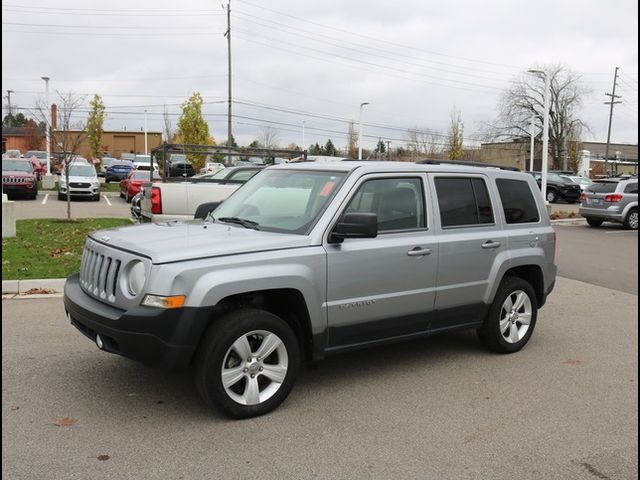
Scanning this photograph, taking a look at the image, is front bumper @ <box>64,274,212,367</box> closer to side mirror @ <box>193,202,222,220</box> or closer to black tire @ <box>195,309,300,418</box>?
black tire @ <box>195,309,300,418</box>

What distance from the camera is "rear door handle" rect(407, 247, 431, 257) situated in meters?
4.91

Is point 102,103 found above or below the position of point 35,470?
above

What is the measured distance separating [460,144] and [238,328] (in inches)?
1735

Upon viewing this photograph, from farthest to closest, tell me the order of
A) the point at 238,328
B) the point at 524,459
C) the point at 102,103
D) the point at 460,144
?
1. the point at 460,144
2. the point at 102,103
3. the point at 238,328
4. the point at 524,459

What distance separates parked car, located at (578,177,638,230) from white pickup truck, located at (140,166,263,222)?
44.7ft

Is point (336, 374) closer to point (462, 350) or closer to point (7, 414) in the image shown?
point (462, 350)

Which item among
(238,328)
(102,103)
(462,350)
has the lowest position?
(462,350)

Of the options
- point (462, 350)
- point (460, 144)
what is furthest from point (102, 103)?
point (462, 350)

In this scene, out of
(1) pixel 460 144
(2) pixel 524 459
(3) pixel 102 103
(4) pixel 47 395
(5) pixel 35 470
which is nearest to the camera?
(5) pixel 35 470

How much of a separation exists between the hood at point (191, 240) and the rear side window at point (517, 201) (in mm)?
2461

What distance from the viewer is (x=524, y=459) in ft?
12.1

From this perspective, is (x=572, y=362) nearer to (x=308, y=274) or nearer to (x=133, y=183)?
(x=308, y=274)

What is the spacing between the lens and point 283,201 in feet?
16.4

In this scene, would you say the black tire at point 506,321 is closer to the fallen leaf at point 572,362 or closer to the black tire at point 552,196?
the fallen leaf at point 572,362
